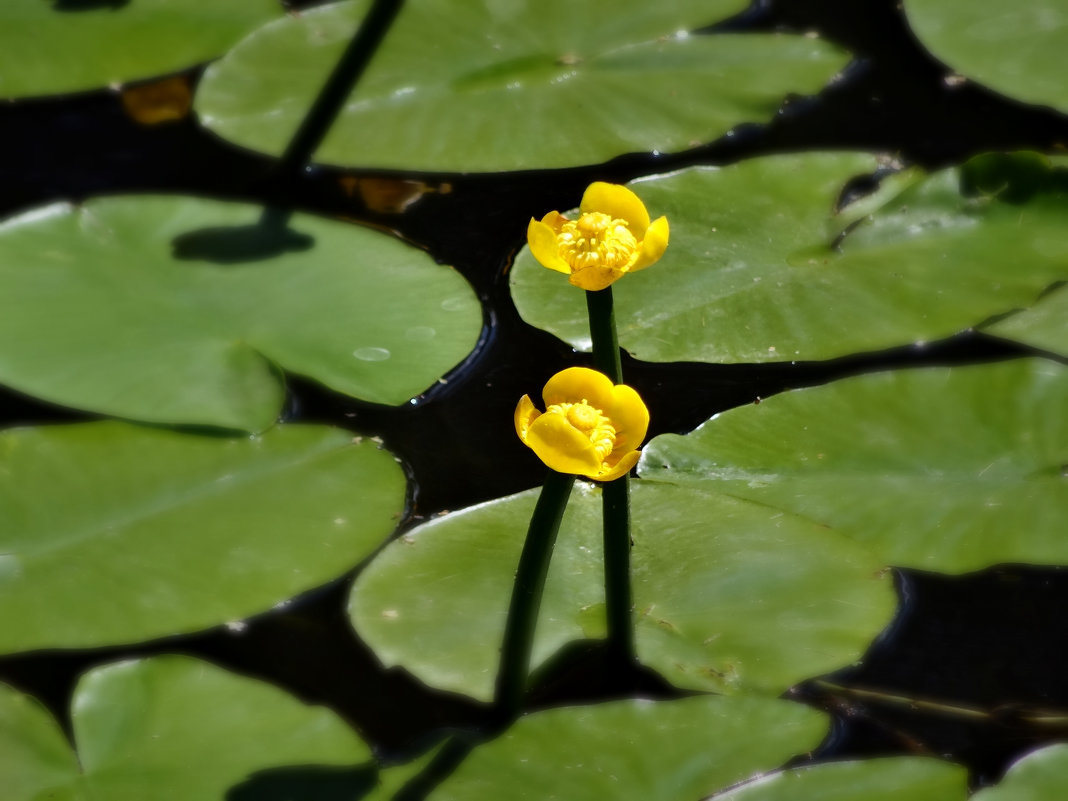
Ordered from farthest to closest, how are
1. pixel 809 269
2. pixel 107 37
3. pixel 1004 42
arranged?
pixel 107 37 < pixel 1004 42 < pixel 809 269

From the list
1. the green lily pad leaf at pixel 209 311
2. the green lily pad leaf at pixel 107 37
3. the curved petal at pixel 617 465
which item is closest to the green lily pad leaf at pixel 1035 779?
the curved petal at pixel 617 465

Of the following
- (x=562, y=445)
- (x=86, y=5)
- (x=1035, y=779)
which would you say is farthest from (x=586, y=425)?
(x=86, y=5)

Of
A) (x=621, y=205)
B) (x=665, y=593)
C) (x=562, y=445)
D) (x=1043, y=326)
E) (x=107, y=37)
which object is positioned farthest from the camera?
(x=107, y=37)

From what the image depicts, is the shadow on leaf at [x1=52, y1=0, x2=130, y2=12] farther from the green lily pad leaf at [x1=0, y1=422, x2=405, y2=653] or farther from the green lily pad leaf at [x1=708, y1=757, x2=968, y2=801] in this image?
the green lily pad leaf at [x1=708, y1=757, x2=968, y2=801]

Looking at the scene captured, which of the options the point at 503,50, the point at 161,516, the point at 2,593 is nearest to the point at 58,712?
the point at 2,593

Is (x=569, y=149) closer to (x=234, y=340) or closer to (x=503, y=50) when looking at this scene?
(x=503, y=50)

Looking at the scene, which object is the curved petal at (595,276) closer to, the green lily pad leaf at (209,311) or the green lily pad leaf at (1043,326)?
the green lily pad leaf at (209,311)

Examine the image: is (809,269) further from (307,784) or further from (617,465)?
(307,784)
